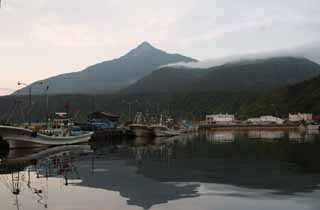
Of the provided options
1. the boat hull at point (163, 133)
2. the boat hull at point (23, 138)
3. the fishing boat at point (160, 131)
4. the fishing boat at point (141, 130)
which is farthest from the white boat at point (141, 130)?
the boat hull at point (23, 138)

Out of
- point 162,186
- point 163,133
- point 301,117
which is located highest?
point 301,117

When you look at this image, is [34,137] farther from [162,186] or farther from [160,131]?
[160,131]

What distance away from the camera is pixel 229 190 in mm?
18844

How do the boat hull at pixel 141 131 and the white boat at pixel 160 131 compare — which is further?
the white boat at pixel 160 131

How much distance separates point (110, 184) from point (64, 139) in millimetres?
35600

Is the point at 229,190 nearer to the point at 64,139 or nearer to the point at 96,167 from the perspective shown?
the point at 96,167

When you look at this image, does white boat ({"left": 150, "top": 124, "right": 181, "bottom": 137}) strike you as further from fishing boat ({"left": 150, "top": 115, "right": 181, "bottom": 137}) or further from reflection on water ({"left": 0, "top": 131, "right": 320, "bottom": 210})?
reflection on water ({"left": 0, "top": 131, "right": 320, "bottom": 210})

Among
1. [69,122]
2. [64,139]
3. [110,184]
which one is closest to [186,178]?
[110,184]

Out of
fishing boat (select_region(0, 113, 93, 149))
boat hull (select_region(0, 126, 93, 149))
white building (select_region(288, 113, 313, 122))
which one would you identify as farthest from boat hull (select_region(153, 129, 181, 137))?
white building (select_region(288, 113, 313, 122))

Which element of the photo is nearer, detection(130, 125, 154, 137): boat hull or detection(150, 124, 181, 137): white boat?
detection(130, 125, 154, 137): boat hull

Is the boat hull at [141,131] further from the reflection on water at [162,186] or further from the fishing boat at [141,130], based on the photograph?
the reflection on water at [162,186]

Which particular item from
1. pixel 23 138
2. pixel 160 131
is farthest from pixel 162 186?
pixel 160 131

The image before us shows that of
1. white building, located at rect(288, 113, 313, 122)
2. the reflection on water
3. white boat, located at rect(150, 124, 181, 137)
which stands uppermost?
white building, located at rect(288, 113, 313, 122)

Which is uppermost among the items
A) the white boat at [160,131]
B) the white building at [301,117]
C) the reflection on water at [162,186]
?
the white building at [301,117]
